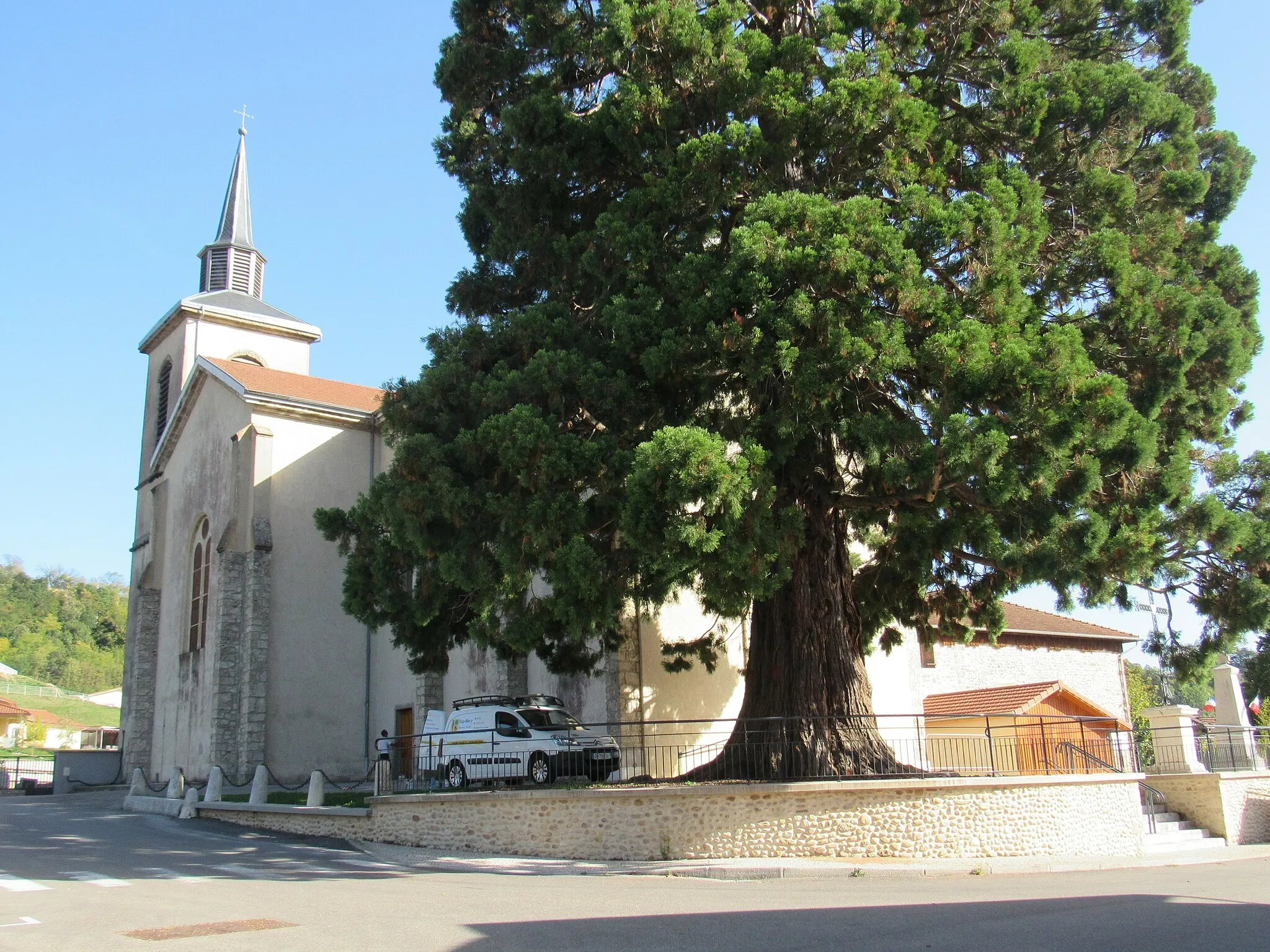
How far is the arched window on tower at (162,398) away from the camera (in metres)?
34.6

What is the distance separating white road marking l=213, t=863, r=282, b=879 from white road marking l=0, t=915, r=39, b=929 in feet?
10.8

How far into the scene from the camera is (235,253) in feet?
122

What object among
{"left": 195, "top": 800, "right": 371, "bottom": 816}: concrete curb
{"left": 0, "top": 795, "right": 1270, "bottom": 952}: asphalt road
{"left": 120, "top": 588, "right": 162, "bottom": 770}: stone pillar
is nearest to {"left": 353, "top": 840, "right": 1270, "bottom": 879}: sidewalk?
{"left": 0, "top": 795, "right": 1270, "bottom": 952}: asphalt road

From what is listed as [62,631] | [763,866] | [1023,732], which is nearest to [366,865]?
[763,866]

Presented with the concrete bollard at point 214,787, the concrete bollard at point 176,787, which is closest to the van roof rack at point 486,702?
the concrete bollard at point 214,787

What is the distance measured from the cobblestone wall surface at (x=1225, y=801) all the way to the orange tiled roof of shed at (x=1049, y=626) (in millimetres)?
9461

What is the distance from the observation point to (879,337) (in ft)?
40.5

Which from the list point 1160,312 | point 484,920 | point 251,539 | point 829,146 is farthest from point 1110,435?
point 251,539

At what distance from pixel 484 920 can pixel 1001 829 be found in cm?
817

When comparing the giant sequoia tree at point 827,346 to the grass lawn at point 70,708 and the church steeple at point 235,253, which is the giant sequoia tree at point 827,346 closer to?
the church steeple at point 235,253

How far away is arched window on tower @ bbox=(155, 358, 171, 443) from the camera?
34625mm

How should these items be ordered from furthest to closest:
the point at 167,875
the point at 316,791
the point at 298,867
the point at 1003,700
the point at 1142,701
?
the point at 1142,701 → the point at 1003,700 → the point at 316,791 → the point at 298,867 → the point at 167,875

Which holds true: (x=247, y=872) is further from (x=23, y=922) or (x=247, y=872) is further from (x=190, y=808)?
(x=190, y=808)

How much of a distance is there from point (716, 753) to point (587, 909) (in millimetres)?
10369
